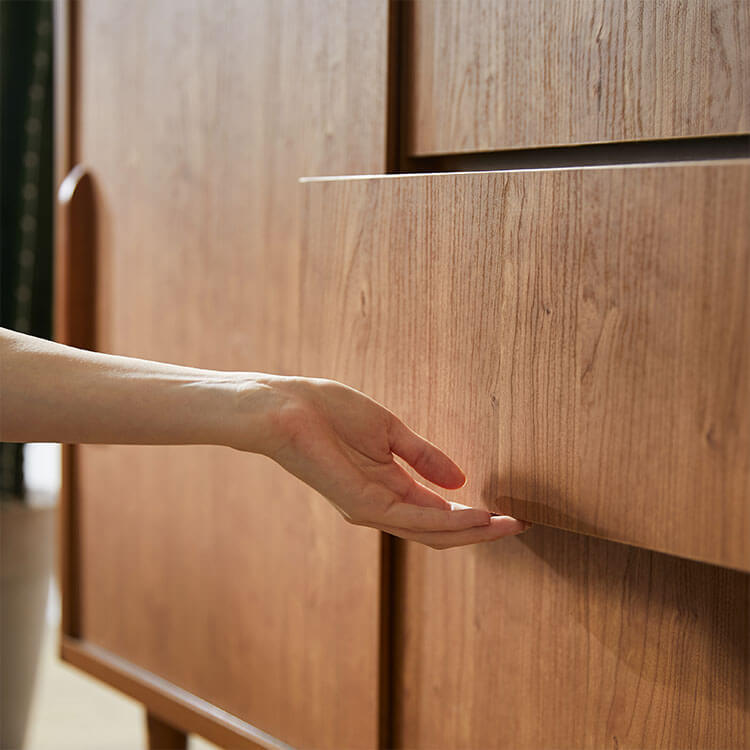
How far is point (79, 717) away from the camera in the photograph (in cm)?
185

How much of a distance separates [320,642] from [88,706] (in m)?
1.17

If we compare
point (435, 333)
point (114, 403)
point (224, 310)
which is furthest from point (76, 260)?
point (435, 333)

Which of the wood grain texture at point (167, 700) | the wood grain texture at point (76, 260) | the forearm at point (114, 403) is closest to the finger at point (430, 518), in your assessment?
the forearm at point (114, 403)

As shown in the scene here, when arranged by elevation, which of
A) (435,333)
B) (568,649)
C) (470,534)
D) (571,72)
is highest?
(571,72)

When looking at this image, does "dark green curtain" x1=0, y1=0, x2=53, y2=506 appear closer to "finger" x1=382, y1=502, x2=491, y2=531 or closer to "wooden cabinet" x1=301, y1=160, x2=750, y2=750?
"wooden cabinet" x1=301, y1=160, x2=750, y2=750

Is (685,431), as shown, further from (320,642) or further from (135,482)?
(135,482)

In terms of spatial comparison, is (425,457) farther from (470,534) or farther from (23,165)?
(23,165)

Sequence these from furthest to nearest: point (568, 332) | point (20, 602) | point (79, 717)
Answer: point (79, 717), point (20, 602), point (568, 332)

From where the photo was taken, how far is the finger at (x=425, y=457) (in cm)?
66

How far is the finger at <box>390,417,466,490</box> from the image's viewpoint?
658 millimetres

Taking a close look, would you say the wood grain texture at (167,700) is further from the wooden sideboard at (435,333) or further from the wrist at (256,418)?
the wrist at (256,418)

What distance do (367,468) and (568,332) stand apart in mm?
187

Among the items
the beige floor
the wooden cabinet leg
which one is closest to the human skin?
the wooden cabinet leg

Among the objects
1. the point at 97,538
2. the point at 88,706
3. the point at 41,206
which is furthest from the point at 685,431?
the point at 88,706
